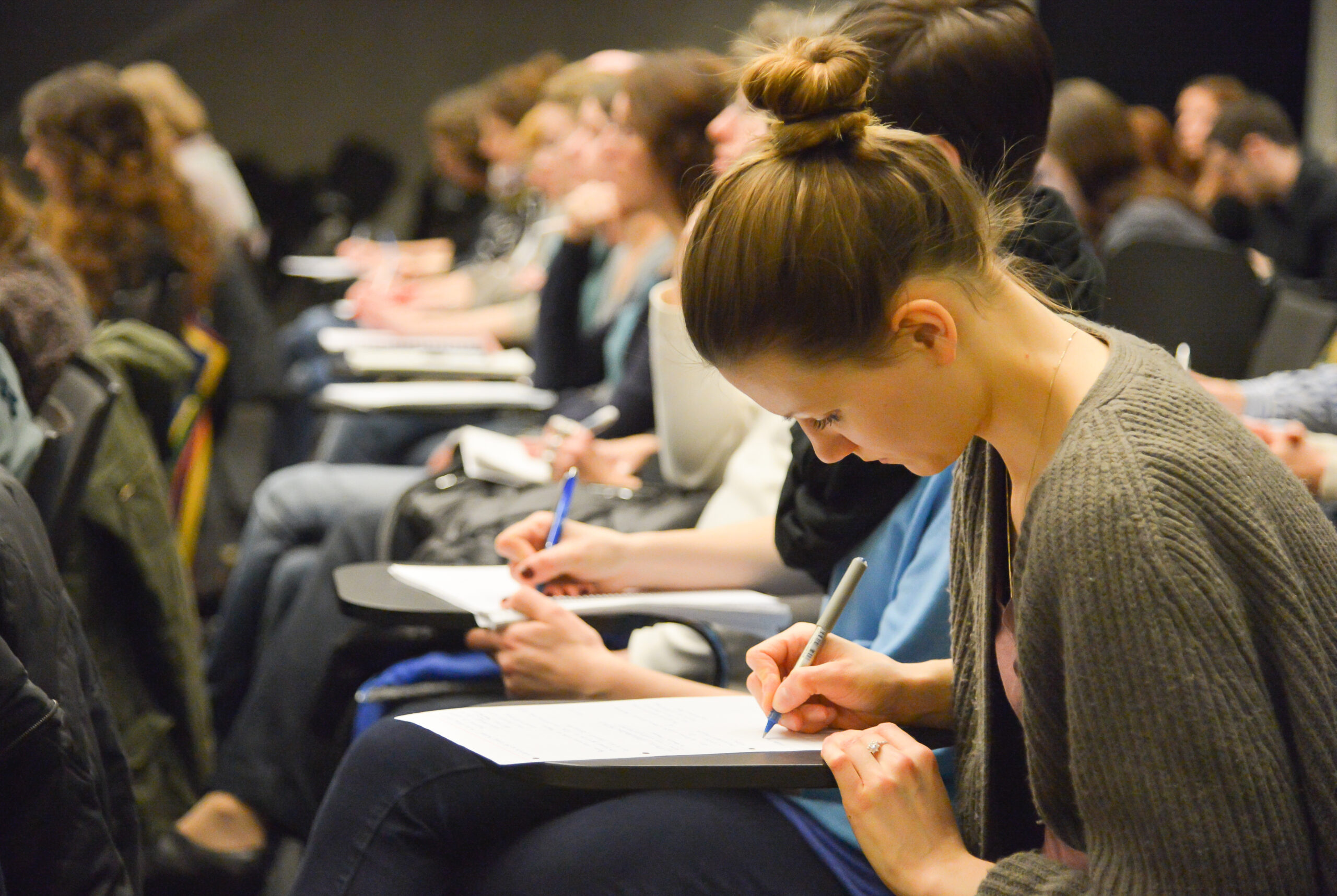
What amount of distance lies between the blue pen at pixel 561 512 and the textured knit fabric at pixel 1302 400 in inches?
37.1

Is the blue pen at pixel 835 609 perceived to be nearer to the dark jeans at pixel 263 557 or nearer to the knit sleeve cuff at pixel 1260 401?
the knit sleeve cuff at pixel 1260 401

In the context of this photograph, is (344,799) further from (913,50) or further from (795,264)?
(913,50)

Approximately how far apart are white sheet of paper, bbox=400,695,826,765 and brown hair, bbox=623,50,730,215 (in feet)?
3.98

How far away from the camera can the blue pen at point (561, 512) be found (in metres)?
1.53

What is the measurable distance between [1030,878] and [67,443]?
1291mm

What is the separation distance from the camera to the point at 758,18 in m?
1.61

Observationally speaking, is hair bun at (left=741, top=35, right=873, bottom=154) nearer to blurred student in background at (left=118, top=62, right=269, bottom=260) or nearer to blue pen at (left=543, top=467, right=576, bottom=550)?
blue pen at (left=543, top=467, right=576, bottom=550)

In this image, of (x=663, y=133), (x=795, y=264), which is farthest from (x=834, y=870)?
(x=663, y=133)

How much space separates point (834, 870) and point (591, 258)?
82.8 inches

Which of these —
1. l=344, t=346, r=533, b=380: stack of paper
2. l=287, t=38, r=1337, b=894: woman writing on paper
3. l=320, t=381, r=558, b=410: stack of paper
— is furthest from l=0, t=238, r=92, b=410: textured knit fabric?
l=344, t=346, r=533, b=380: stack of paper

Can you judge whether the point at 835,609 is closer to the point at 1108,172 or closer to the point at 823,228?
the point at 823,228

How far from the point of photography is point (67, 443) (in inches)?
62.2

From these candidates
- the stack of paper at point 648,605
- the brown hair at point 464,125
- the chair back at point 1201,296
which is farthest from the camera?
the brown hair at point 464,125

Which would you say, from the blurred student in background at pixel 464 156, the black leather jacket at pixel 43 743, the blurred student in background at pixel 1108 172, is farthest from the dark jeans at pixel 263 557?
the blurred student in background at pixel 464 156
